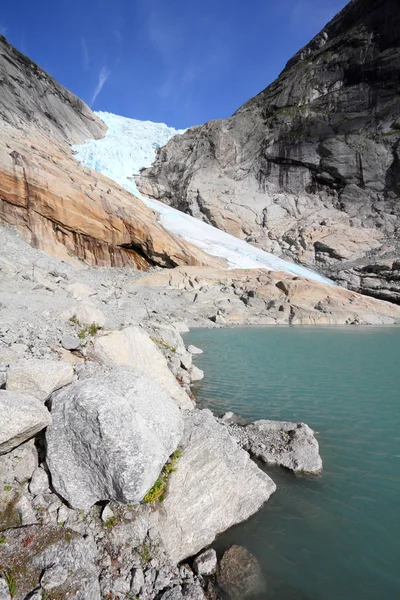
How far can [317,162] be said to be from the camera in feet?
232

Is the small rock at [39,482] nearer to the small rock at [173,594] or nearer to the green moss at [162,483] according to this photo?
the green moss at [162,483]

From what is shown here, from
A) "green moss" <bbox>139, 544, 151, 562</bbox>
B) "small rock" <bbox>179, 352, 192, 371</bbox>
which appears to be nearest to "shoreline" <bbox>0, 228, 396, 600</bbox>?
"green moss" <bbox>139, 544, 151, 562</bbox>

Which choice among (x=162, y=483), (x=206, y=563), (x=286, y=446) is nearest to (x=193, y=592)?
(x=206, y=563)

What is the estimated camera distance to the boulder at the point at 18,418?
3629 mm

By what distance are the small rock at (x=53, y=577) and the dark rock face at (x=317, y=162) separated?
184 ft

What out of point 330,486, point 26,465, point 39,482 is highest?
point 26,465

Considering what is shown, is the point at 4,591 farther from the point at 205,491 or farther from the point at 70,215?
the point at 70,215

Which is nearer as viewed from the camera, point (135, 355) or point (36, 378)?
point (36, 378)

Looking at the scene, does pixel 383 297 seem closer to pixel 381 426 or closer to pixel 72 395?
pixel 381 426

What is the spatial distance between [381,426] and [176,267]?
119 feet

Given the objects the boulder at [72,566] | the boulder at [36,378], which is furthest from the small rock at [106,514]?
Result: the boulder at [36,378]

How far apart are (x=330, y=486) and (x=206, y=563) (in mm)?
2881

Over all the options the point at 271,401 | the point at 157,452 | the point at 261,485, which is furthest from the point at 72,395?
the point at 271,401

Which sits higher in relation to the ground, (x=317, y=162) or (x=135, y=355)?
(x=317, y=162)
